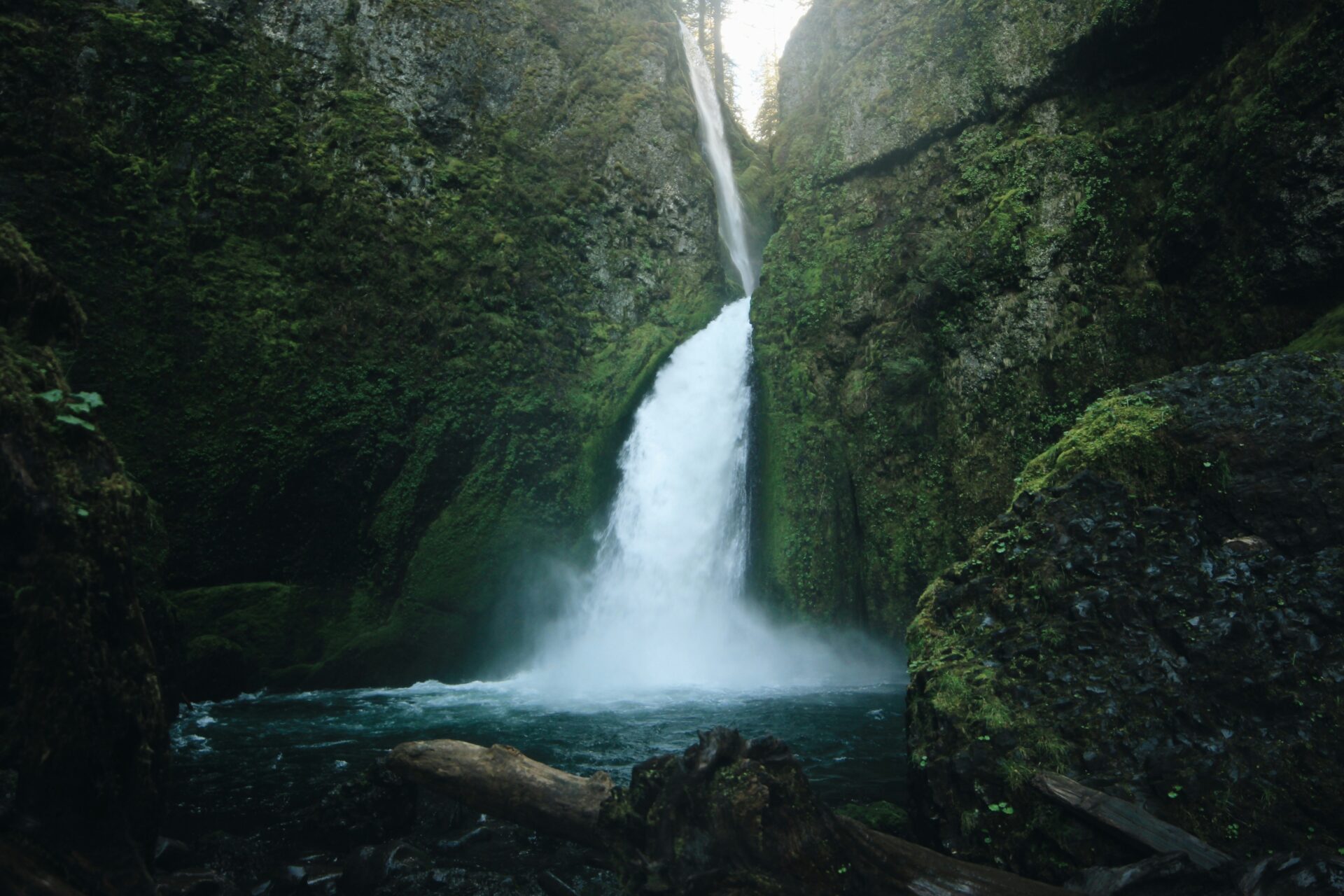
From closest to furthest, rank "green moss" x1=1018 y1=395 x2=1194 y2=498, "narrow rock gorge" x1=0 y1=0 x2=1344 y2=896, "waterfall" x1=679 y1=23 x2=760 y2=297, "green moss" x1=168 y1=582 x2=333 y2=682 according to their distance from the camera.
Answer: "narrow rock gorge" x1=0 y1=0 x2=1344 y2=896 → "green moss" x1=1018 y1=395 x2=1194 y2=498 → "green moss" x1=168 y1=582 x2=333 y2=682 → "waterfall" x1=679 y1=23 x2=760 y2=297

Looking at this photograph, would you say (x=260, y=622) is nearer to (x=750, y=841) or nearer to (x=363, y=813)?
(x=363, y=813)

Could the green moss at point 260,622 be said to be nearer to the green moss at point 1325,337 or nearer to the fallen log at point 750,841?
the fallen log at point 750,841

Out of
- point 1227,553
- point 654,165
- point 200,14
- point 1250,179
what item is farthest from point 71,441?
point 654,165

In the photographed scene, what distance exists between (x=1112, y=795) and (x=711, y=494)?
9237 mm

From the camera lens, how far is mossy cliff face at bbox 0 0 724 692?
10.2 meters

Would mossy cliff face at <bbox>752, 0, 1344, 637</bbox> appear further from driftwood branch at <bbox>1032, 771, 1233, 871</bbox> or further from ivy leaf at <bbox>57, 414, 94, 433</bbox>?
ivy leaf at <bbox>57, 414, 94, 433</bbox>

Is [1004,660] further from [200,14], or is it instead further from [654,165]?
[200,14]

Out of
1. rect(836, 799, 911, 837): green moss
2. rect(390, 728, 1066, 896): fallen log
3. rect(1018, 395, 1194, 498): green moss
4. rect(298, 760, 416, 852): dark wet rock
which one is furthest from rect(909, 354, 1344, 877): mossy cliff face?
rect(298, 760, 416, 852): dark wet rock

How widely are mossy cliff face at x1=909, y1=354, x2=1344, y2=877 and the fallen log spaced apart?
2.44 feet

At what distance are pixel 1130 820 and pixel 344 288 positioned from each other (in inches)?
491

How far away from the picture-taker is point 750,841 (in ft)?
10.8

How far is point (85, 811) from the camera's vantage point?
9.57 ft

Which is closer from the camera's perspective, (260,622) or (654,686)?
(260,622)

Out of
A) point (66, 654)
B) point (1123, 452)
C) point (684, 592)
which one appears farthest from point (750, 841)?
point (684, 592)
